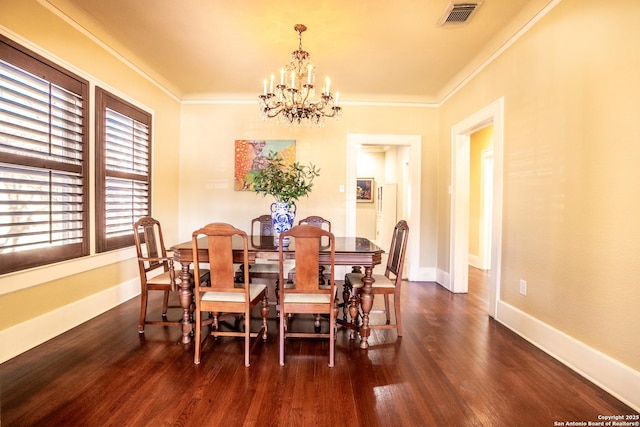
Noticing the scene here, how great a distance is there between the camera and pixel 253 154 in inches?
174

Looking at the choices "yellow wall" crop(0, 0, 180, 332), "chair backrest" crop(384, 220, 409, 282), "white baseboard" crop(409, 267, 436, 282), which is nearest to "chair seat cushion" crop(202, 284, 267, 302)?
"chair backrest" crop(384, 220, 409, 282)

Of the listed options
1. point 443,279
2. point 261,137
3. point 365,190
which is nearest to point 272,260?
point 261,137

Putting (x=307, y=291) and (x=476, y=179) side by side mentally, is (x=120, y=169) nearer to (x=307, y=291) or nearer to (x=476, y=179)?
(x=307, y=291)

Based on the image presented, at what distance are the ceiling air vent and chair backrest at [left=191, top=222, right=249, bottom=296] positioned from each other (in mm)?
2485

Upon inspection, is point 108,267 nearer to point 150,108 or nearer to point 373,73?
point 150,108

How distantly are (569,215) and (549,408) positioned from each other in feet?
4.29

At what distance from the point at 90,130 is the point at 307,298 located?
2.60 m

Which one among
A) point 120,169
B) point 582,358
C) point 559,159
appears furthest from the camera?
point 120,169

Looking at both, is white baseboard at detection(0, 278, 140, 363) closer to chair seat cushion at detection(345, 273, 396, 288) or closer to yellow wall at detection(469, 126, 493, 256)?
chair seat cushion at detection(345, 273, 396, 288)

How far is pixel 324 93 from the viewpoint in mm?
2613

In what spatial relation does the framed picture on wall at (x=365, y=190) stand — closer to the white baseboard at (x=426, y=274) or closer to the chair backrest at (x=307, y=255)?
the white baseboard at (x=426, y=274)

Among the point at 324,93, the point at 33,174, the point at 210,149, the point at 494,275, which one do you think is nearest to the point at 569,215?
the point at 494,275

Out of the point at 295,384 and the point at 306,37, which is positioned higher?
the point at 306,37

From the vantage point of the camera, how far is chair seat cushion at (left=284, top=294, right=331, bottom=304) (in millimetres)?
2088
